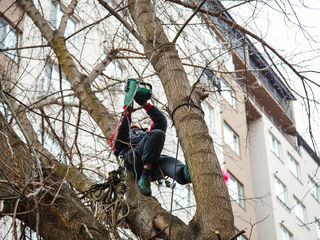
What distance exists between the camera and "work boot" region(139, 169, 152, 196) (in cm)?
527

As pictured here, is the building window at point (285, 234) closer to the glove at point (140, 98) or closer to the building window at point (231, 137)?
the building window at point (231, 137)

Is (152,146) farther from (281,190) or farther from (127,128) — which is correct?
(281,190)

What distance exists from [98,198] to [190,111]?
4.95 ft

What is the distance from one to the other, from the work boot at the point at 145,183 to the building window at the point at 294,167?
68.2 ft

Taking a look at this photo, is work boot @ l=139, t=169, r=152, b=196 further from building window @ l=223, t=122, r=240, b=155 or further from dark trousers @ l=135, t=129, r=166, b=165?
building window @ l=223, t=122, r=240, b=155

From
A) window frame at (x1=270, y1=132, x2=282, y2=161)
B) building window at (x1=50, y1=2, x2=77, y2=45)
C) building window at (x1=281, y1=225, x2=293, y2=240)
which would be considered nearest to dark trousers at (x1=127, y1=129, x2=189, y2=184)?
building window at (x1=50, y1=2, x2=77, y2=45)

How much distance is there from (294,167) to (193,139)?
22848mm

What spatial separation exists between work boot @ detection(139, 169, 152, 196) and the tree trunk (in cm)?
105

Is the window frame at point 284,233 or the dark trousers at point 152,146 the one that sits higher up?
the window frame at point 284,233

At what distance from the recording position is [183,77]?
4723 millimetres

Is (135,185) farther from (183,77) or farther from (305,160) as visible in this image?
(305,160)

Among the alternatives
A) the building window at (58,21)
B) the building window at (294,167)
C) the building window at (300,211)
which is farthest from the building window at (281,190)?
the building window at (58,21)

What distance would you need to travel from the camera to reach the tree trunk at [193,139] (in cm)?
387

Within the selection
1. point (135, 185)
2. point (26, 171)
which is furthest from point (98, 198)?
point (26, 171)
